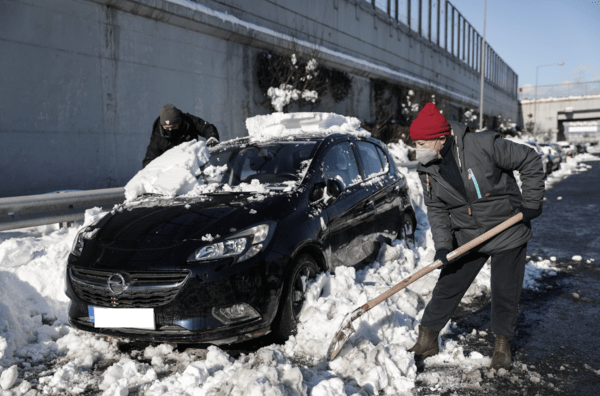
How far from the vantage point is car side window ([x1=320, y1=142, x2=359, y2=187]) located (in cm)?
448

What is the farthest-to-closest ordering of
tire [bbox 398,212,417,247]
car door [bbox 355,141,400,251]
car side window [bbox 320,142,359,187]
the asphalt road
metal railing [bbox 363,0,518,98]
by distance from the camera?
metal railing [bbox 363,0,518,98], tire [bbox 398,212,417,247], car door [bbox 355,141,400,251], car side window [bbox 320,142,359,187], the asphalt road

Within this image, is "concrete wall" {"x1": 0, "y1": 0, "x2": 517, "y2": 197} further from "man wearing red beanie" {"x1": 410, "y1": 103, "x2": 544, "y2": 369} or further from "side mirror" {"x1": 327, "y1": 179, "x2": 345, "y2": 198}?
"man wearing red beanie" {"x1": 410, "y1": 103, "x2": 544, "y2": 369}

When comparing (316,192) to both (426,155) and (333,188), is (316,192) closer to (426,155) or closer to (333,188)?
(333,188)

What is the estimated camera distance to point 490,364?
3.29 meters

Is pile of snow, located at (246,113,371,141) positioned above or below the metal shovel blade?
above

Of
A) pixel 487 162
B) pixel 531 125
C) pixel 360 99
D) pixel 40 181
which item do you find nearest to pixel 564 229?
pixel 487 162

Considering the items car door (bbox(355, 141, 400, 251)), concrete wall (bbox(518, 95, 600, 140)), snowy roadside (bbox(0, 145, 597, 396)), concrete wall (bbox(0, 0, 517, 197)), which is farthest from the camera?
concrete wall (bbox(518, 95, 600, 140))

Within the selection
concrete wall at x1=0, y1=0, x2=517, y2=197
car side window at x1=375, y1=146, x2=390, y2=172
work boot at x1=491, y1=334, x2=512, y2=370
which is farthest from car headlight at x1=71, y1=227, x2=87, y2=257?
concrete wall at x1=0, y1=0, x2=517, y2=197

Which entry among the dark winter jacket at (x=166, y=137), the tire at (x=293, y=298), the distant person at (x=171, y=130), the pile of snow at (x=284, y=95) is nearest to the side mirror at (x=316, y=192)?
the tire at (x=293, y=298)

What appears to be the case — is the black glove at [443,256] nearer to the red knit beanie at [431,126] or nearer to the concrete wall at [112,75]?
the red knit beanie at [431,126]

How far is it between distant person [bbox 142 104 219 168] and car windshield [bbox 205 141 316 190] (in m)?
1.17

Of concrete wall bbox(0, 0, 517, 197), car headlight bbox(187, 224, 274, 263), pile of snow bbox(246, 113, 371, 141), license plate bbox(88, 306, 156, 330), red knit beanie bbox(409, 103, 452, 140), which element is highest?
concrete wall bbox(0, 0, 517, 197)

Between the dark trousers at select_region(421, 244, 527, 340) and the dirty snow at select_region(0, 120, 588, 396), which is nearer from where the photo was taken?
the dirty snow at select_region(0, 120, 588, 396)

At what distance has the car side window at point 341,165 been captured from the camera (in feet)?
14.7
